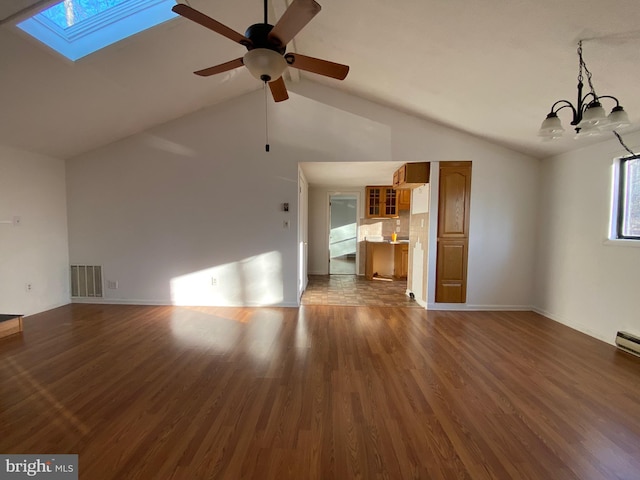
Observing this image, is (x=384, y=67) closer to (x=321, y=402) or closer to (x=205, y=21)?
(x=205, y=21)

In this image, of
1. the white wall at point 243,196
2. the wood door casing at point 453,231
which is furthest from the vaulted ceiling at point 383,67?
the wood door casing at point 453,231

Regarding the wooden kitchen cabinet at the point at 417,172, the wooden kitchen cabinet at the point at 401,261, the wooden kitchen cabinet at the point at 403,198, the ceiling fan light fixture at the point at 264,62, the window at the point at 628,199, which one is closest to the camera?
the ceiling fan light fixture at the point at 264,62

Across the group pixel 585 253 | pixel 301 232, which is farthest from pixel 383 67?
pixel 585 253

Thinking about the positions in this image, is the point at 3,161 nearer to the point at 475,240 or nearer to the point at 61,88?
the point at 61,88

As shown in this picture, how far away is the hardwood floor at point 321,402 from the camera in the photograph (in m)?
1.47

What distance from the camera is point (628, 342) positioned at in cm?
275

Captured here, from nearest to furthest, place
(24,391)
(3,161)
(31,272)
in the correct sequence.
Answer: (24,391) → (3,161) → (31,272)

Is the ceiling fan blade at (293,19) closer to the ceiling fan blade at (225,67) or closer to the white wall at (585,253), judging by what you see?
the ceiling fan blade at (225,67)

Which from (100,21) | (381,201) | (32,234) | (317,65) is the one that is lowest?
(32,234)

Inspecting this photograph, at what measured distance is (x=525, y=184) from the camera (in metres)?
4.10

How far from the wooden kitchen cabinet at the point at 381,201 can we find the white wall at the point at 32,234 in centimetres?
588

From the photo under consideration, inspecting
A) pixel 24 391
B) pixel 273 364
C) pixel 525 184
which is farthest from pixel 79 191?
pixel 525 184

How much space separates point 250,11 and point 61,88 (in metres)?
2.18

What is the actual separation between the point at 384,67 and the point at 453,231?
249cm
